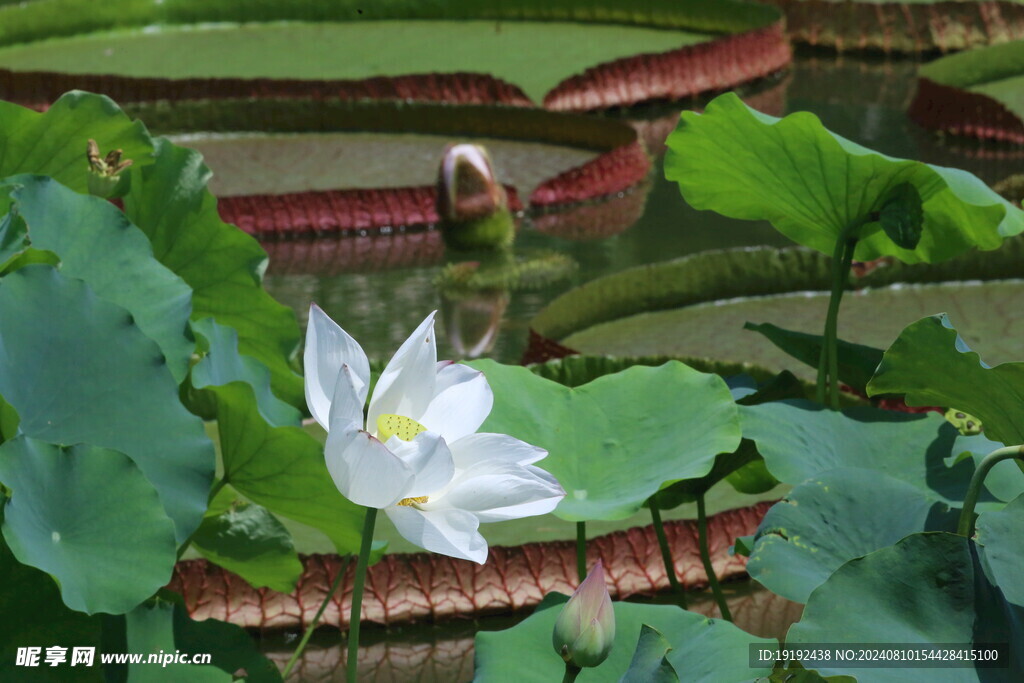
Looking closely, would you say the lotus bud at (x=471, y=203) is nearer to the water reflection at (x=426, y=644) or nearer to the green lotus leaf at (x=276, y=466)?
the water reflection at (x=426, y=644)

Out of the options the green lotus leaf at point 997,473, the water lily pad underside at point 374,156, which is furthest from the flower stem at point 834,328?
the water lily pad underside at point 374,156

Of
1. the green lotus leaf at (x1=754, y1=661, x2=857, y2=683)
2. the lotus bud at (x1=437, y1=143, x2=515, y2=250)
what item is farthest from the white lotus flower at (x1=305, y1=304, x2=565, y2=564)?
the lotus bud at (x1=437, y1=143, x2=515, y2=250)

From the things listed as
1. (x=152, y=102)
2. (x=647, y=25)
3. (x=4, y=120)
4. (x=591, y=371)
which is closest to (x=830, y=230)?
(x=591, y=371)

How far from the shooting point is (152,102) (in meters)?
3.16

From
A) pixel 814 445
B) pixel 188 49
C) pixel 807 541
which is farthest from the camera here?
pixel 188 49

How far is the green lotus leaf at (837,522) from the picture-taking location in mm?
703

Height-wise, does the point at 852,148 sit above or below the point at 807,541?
above

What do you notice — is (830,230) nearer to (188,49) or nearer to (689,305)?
(689,305)

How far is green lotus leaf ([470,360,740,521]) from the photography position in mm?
783

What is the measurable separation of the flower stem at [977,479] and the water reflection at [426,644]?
0.52 meters

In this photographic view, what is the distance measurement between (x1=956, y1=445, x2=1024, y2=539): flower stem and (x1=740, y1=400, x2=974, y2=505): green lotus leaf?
12cm

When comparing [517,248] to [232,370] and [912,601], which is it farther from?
[912,601]

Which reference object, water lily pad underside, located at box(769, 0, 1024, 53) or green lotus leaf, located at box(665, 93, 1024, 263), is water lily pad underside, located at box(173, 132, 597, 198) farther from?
green lotus leaf, located at box(665, 93, 1024, 263)

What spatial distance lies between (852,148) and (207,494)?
487 millimetres
